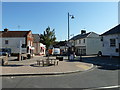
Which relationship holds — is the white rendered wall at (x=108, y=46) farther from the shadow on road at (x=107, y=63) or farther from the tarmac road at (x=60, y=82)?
the tarmac road at (x=60, y=82)

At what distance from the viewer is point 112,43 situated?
2983 centimetres

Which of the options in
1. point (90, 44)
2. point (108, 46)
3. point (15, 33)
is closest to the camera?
point (108, 46)

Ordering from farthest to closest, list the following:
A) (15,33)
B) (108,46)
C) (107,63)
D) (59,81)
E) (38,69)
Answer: (15,33), (108,46), (107,63), (38,69), (59,81)

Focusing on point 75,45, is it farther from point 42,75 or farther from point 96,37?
point 42,75

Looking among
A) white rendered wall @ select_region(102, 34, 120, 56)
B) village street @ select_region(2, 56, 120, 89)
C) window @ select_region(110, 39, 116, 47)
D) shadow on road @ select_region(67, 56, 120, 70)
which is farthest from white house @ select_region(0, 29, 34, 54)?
village street @ select_region(2, 56, 120, 89)

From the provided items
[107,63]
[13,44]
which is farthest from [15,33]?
[107,63]

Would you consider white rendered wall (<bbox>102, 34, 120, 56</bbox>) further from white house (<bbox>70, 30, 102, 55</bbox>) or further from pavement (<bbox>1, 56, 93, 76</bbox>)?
pavement (<bbox>1, 56, 93, 76</bbox>)

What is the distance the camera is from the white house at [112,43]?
28.2 m

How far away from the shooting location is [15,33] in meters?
44.8

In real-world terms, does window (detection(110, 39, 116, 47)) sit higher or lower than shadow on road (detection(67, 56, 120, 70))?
higher

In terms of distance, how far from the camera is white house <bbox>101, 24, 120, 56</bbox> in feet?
92.6

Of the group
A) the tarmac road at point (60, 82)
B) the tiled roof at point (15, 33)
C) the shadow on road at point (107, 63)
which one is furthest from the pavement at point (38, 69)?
the tiled roof at point (15, 33)

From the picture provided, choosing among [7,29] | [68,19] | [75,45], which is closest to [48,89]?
[68,19]

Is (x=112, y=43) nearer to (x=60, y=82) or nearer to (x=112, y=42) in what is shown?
(x=112, y=42)
